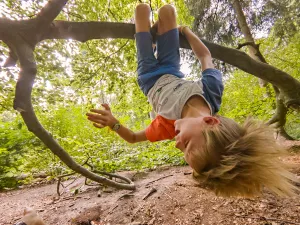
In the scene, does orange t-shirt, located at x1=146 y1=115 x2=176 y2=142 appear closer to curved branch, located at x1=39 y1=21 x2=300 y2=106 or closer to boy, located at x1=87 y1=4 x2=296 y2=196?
boy, located at x1=87 y1=4 x2=296 y2=196

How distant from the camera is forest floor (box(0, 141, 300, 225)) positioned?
6.79 feet

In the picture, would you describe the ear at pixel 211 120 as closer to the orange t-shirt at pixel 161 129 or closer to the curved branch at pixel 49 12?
the orange t-shirt at pixel 161 129

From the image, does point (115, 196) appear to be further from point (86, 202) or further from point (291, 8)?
point (291, 8)

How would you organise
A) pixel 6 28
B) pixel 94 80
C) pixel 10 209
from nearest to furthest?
pixel 6 28, pixel 94 80, pixel 10 209

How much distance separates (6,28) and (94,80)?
1.72 m

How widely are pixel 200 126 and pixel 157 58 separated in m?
0.98

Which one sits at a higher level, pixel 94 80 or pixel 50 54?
pixel 50 54

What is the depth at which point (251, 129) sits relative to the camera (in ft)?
4.94

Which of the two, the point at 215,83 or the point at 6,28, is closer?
the point at 6,28

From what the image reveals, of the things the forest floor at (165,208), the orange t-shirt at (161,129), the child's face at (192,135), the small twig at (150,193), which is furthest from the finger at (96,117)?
the small twig at (150,193)

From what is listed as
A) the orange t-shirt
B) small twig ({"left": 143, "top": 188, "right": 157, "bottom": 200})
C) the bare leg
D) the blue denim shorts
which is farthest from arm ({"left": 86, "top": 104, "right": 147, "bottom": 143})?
small twig ({"left": 143, "top": 188, "right": 157, "bottom": 200})

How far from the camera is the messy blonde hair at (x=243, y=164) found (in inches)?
53.9

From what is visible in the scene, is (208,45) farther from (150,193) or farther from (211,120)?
(150,193)

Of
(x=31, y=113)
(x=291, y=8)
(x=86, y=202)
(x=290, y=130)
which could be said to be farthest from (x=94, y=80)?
(x=290, y=130)
